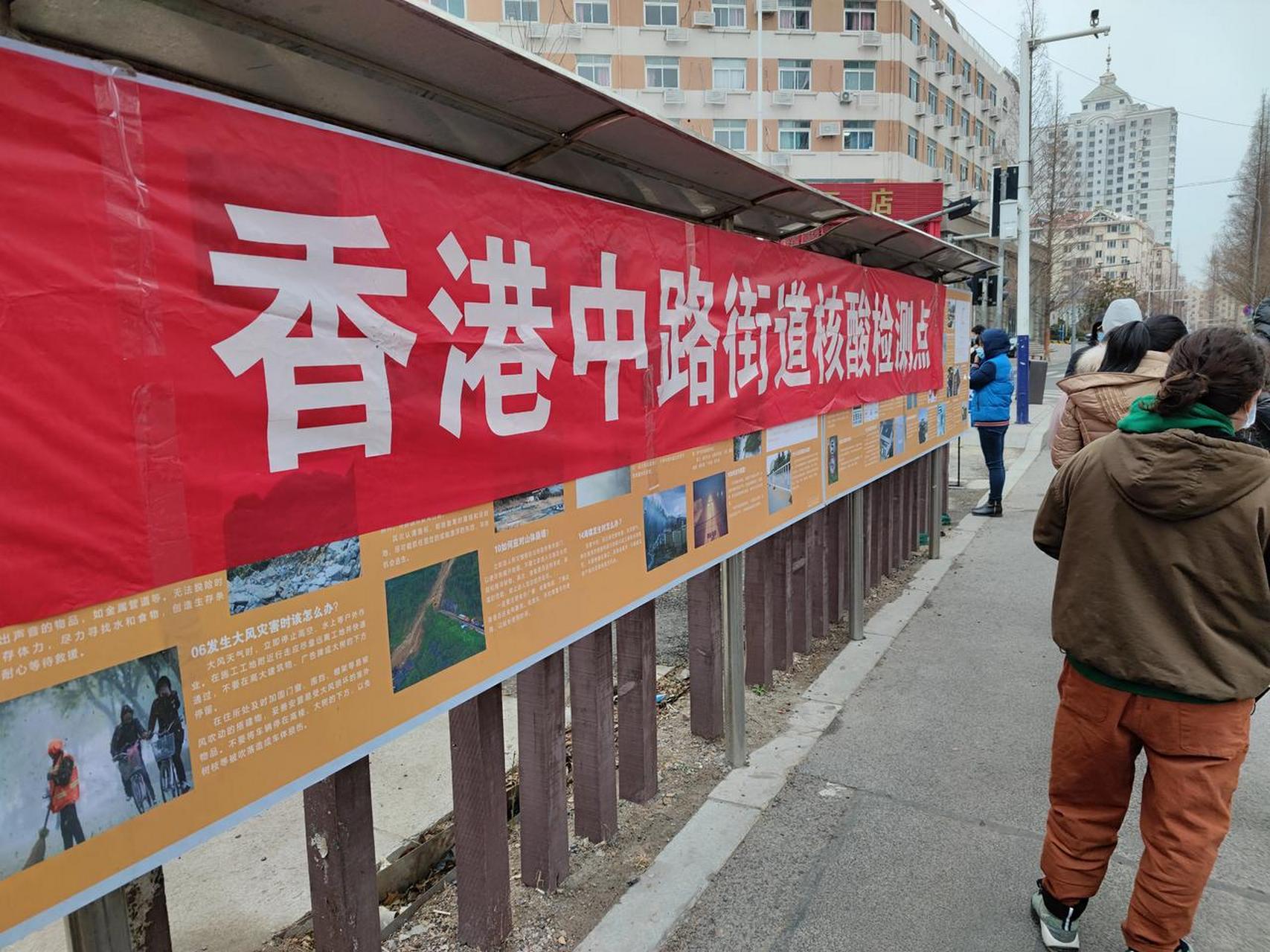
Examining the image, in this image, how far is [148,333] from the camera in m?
1.35

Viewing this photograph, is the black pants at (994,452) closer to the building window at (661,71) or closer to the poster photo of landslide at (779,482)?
the poster photo of landslide at (779,482)

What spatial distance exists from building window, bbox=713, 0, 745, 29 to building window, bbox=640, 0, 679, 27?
180 centimetres

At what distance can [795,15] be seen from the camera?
36.0 meters

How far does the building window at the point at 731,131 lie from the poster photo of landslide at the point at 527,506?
1419 inches

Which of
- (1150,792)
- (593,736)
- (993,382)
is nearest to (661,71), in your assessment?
(993,382)

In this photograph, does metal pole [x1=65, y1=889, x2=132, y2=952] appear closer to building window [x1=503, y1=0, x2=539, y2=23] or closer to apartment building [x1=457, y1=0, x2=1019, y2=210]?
apartment building [x1=457, y1=0, x2=1019, y2=210]

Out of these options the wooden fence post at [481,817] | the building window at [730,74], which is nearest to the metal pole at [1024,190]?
the wooden fence post at [481,817]

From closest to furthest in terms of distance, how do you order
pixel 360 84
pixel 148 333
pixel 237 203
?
pixel 148 333, pixel 237 203, pixel 360 84

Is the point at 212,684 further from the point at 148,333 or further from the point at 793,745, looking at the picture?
the point at 793,745

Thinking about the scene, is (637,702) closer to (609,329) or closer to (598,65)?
(609,329)

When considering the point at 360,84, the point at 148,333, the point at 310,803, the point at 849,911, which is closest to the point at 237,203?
the point at 148,333

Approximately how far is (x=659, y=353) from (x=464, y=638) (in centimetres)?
130

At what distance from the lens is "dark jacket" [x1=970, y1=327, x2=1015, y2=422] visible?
866 cm

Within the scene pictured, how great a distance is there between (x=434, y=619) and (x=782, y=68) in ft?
129
